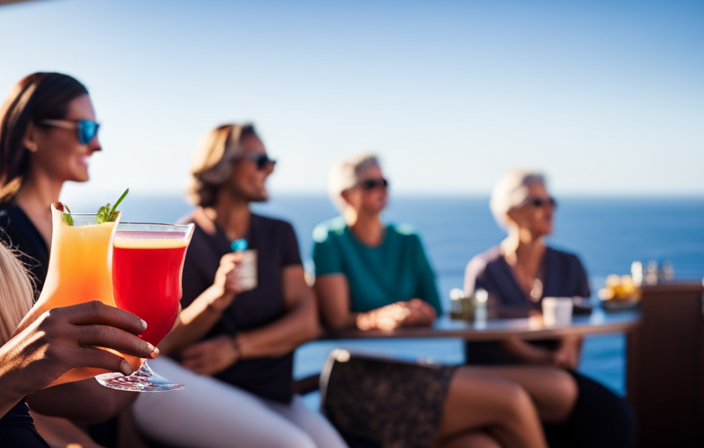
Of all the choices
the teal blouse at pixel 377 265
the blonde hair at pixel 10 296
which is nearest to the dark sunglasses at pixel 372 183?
the teal blouse at pixel 377 265

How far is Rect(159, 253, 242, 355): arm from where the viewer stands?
158 cm

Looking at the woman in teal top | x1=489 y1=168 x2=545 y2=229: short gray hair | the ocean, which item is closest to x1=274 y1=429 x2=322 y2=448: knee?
the woman in teal top

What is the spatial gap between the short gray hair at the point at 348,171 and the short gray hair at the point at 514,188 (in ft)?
2.01

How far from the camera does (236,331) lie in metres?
2.42

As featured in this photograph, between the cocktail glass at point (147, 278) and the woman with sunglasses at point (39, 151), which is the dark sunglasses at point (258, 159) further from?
the cocktail glass at point (147, 278)

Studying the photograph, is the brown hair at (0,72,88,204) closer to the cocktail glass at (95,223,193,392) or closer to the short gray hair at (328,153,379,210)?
the cocktail glass at (95,223,193,392)

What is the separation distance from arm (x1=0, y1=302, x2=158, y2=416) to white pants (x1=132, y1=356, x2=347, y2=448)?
1139 millimetres

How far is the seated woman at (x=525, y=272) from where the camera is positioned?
3100mm

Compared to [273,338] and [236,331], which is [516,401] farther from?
[236,331]

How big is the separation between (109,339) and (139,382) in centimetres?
26

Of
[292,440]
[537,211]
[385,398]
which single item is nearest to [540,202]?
[537,211]

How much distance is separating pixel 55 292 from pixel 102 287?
66 mm

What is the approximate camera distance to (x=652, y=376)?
13.3ft

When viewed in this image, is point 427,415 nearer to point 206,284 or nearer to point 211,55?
point 206,284
